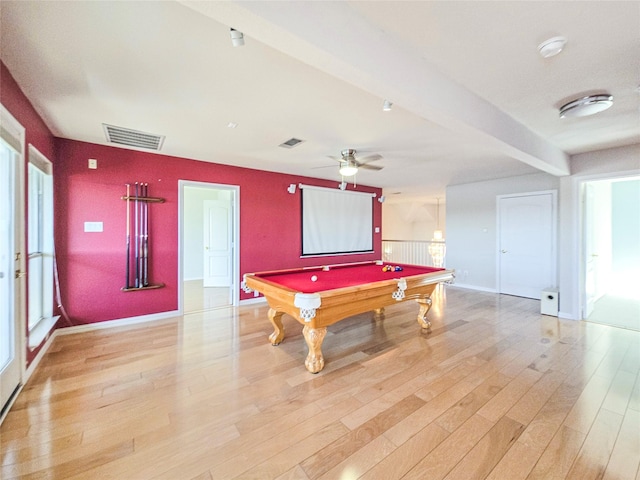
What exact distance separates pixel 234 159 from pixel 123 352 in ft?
9.21

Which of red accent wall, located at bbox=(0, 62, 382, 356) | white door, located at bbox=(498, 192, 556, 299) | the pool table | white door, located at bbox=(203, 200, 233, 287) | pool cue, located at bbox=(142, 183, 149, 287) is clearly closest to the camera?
the pool table

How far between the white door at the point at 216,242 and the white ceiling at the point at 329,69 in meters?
2.93

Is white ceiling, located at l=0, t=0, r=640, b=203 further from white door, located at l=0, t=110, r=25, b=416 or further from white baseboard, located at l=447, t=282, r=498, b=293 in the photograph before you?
white baseboard, located at l=447, t=282, r=498, b=293

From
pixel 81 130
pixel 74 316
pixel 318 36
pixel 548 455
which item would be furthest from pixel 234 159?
pixel 548 455

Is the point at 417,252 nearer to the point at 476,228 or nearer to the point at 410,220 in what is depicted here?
the point at 476,228

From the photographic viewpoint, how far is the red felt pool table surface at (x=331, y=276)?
8.64 ft

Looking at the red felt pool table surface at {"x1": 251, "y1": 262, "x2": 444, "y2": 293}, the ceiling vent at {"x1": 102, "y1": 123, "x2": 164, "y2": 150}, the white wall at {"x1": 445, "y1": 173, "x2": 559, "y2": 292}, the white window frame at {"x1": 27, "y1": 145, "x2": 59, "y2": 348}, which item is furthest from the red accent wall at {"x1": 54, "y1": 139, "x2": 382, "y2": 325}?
the white wall at {"x1": 445, "y1": 173, "x2": 559, "y2": 292}

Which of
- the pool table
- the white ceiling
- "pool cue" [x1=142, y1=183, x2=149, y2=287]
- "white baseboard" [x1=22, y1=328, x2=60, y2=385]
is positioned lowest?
"white baseboard" [x1=22, y1=328, x2=60, y2=385]

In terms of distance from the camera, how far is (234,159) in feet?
13.2

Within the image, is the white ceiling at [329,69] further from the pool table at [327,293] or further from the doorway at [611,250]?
the doorway at [611,250]

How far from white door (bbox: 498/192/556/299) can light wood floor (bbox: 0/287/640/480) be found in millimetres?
1766

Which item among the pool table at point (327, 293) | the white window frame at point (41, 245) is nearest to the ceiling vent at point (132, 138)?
the white window frame at point (41, 245)

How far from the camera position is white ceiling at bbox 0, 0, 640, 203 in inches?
51.3

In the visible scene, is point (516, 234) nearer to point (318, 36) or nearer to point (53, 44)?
point (318, 36)
